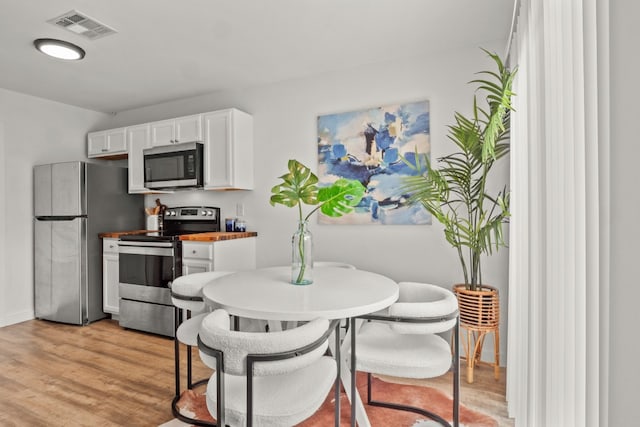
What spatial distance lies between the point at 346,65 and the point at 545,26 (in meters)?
2.39

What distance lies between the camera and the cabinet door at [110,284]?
402 cm

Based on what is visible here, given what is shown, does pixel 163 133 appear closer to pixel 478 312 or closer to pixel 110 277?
pixel 110 277

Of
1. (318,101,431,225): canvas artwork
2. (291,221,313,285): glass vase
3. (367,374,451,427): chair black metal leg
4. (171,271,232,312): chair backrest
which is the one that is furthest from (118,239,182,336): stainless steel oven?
(367,374,451,427): chair black metal leg

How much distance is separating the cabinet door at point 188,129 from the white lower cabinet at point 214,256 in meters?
1.17

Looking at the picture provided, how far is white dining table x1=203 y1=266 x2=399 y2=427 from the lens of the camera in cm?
153

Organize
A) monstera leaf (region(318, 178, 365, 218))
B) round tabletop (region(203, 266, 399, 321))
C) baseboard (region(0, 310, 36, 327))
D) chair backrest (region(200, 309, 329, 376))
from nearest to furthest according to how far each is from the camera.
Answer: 1. chair backrest (region(200, 309, 329, 376))
2. round tabletop (region(203, 266, 399, 321))
3. monstera leaf (region(318, 178, 365, 218))
4. baseboard (region(0, 310, 36, 327))

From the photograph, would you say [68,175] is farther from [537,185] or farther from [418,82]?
[537,185]

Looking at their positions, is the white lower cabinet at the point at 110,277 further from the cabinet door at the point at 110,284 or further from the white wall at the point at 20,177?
the white wall at the point at 20,177

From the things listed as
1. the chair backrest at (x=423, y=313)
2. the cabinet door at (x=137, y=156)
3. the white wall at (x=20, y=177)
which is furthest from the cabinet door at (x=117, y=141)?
the chair backrest at (x=423, y=313)

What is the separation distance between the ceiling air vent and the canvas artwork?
1.88m

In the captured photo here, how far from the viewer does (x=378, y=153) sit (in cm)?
323

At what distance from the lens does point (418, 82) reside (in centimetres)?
311

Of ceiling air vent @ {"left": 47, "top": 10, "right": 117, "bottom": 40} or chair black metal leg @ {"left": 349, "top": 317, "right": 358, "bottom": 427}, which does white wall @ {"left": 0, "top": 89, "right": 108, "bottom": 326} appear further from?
chair black metal leg @ {"left": 349, "top": 317, "right": 358, "bottom": 427}

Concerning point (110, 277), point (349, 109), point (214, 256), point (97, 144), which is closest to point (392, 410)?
point (214, 256)
